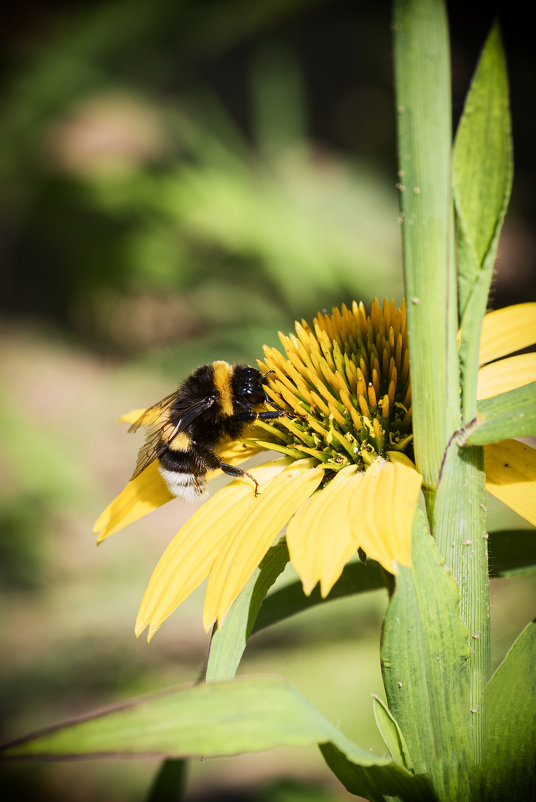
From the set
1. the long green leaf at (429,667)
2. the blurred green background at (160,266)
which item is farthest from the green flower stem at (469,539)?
the blurred green background at (160,266)

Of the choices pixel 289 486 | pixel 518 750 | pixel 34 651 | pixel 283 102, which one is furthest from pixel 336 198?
pixel 518 750

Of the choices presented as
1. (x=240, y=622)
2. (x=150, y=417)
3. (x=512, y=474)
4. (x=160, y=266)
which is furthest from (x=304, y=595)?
(x=160, y=266)

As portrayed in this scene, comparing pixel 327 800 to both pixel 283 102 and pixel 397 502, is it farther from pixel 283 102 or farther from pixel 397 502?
pixel 283 102

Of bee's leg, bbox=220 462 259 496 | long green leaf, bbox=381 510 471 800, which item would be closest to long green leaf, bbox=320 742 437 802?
long green leaf, bbox=381 510 471 800

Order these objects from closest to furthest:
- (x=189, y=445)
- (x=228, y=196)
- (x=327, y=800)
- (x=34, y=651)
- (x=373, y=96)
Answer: (x=189, y=445), (x=327, y=800), (x=34, y=651), (x=228, y=196), (x=373, y=96)

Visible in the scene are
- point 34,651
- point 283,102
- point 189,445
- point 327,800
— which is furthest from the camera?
point 283,102
